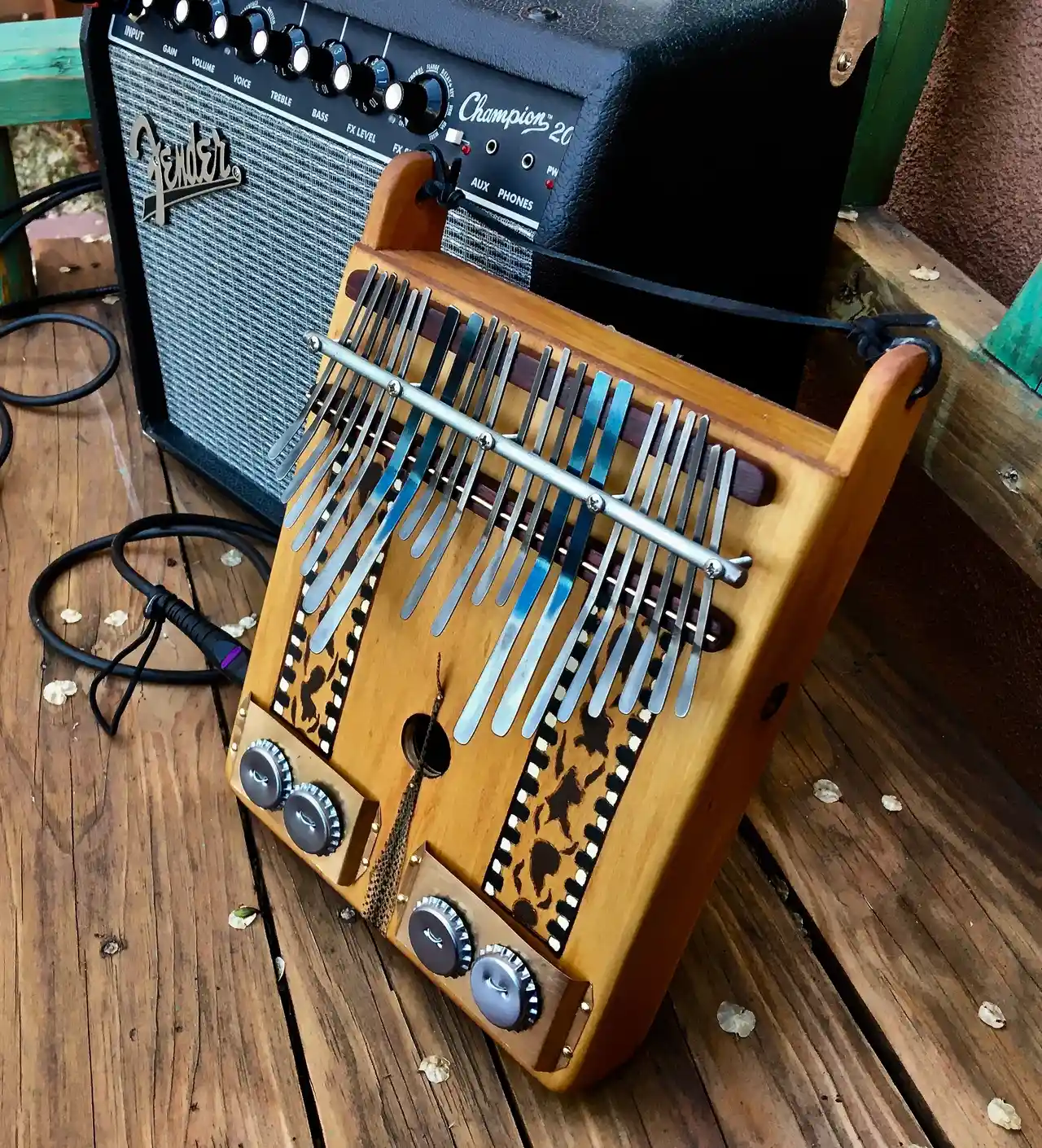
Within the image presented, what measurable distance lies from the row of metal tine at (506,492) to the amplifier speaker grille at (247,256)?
0.12m

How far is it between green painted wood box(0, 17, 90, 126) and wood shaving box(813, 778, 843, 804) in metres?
0.99

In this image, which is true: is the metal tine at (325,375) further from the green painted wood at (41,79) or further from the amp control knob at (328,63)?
the green painted wood at (41,79)

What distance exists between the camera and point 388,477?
56 cm

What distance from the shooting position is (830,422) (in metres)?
0.96

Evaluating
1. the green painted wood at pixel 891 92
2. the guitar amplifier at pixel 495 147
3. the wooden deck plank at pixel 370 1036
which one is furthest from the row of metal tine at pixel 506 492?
the green painted wood at pixel 891 92

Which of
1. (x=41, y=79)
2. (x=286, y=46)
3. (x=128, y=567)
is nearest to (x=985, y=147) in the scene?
(x=286, y=46)

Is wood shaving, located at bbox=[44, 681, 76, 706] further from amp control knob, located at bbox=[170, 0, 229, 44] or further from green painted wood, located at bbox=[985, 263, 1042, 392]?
green painted wood, located at bbox=[985, 263, 1042, 392]

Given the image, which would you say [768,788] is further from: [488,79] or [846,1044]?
[488,79]

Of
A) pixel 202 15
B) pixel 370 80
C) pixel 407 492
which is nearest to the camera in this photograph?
pixel 407 492

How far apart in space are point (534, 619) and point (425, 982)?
25cm

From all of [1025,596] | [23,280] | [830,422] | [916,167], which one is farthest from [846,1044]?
[23,280]

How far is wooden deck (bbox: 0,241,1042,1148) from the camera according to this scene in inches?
22.5

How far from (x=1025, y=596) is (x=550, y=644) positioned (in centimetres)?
46

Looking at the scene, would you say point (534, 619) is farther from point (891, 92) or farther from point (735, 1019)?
point (891, 92)
